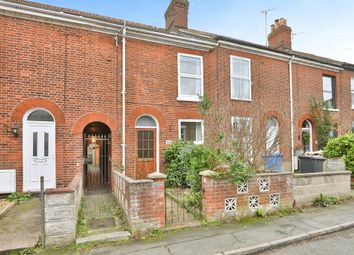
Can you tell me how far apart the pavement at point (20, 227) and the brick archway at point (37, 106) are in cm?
Result: 271

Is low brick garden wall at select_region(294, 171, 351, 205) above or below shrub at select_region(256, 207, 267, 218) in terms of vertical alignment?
above

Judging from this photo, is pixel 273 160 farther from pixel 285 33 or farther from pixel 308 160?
pixel 285 33

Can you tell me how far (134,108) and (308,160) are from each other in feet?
22.3

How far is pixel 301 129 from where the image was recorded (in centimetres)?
1304

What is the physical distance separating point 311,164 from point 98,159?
8.09m

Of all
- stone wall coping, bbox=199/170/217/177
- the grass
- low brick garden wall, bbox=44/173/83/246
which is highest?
stone wall coping, bbox=199/170/217/177

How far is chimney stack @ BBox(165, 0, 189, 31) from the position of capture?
12.9 meters

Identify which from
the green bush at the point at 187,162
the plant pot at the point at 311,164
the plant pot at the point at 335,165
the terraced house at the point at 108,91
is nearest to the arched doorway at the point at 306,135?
the terraced house at the point at 108,91

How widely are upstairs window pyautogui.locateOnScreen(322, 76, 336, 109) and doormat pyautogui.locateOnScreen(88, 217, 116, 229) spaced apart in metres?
13.6

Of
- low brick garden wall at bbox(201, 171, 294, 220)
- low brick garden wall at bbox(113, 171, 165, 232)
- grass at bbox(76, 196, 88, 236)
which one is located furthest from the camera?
low brick garden wall at bbox(201, 171, 294, 220)

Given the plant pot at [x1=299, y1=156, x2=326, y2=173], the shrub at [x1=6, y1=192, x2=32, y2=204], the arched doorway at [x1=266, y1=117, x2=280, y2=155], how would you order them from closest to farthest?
1. the arched doorway at [x1=266, y1=117, x2=280, y2=155]
2. the shrub at [x1=6, y1=192, x2=32, y2=204]
3. the plant pot at [x1=299, y1=156, x2=326, y2=173]

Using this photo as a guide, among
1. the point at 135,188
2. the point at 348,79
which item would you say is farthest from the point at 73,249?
the point at 348,79

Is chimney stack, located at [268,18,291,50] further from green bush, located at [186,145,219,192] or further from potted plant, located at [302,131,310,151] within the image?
green bush, located at [186,145,219,192]

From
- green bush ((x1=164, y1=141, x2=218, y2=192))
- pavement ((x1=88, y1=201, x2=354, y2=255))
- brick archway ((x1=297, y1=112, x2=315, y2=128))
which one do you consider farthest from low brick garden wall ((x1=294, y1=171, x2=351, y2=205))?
brick archway ((x1=297, y1=112, x2=315, y2=128))
